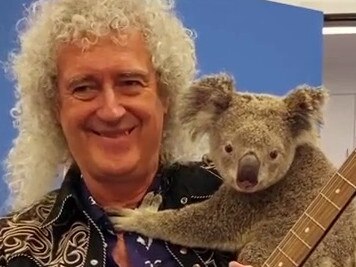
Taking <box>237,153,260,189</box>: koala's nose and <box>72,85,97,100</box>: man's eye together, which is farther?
<box>72,85,97,100</box>: man's eye

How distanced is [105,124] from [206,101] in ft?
0.53

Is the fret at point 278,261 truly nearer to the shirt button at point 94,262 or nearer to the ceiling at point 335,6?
the shirt button at point 94,262

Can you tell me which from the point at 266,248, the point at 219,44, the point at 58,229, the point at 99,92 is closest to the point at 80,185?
the point at 58,229

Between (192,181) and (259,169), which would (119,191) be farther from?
(259,169)

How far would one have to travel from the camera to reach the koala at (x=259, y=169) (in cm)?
112

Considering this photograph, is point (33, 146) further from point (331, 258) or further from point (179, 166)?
point (331, 258)

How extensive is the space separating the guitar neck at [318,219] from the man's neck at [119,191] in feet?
1.16

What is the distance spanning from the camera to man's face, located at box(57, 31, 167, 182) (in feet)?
4.12

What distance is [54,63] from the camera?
1.35 metres

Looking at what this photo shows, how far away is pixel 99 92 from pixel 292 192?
0.32 meters

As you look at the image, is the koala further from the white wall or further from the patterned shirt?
the white wall

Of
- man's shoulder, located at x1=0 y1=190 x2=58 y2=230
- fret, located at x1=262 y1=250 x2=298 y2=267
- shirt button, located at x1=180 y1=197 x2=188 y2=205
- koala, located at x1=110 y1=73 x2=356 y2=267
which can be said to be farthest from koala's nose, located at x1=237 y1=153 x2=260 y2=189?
man's shoulder, located at x1=0 y1=190 x2=58 y2=230

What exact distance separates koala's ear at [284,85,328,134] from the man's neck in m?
0.30

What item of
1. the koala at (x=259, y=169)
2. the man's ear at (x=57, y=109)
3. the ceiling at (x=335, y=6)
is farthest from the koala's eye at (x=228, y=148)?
the ceiling at (x=335, y=6)
